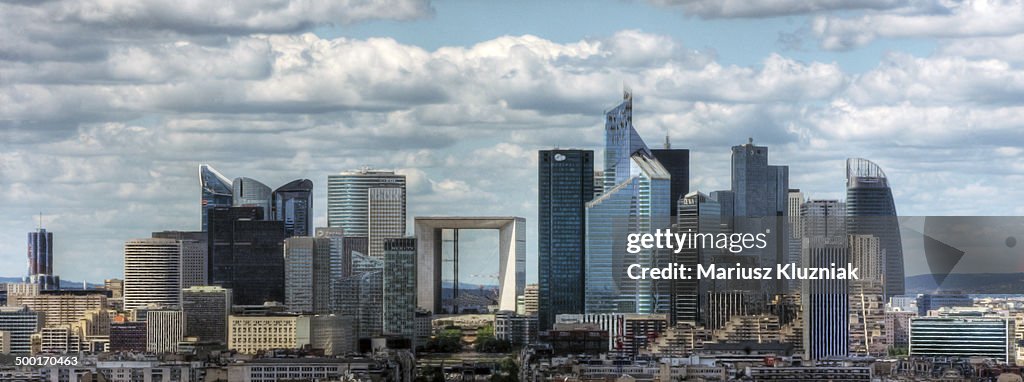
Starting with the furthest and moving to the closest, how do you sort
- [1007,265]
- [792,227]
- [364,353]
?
[792,227] < [364,353] < [1007,265]

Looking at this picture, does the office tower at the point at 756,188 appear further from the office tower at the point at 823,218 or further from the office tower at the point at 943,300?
the office tower at the point at 943,300

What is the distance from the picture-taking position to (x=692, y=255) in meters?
69.7

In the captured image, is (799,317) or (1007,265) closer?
(1007,265)

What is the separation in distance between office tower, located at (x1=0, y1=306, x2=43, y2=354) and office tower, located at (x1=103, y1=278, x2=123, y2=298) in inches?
162

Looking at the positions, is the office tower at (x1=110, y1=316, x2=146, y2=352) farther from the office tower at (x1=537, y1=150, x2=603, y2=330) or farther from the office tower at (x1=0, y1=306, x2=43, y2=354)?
the office tower at (x1=537, y1=150, x2=603, y2=330)

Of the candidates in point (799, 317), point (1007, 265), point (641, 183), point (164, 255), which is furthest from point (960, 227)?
point (164, 255)

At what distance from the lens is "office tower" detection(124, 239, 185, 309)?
253 feet

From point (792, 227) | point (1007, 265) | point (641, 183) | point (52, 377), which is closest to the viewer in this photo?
point (52, 377)

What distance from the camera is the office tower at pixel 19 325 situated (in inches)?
2648

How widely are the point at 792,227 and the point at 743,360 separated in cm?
978

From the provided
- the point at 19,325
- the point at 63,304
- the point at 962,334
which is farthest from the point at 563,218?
the point at 962,334

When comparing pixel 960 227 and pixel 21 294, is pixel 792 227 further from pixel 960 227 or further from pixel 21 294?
pixel 21 294

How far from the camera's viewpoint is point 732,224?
69.3 m

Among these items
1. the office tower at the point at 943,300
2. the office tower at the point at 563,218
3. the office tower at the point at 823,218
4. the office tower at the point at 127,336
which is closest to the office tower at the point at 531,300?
the office tower at the point at 563,218
